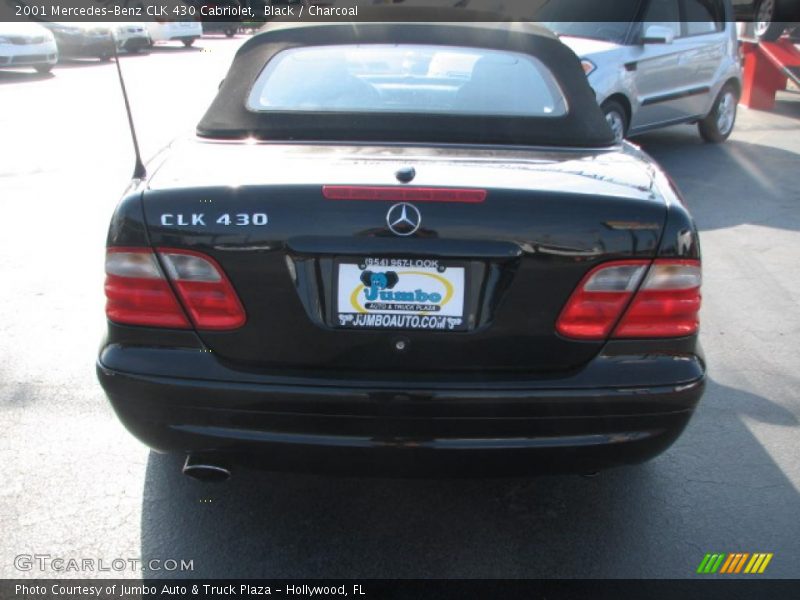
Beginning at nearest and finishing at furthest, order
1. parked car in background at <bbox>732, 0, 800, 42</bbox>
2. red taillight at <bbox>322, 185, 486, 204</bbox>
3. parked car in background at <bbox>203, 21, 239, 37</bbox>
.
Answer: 1. red taillight at <bbox>322, 185, 486, 204</bbox>
2. parked car in background at <bbox>732, 0, 800, 42</bbox>
3. parked car in background at <bbox>203, 21, 239, 37</bbox>

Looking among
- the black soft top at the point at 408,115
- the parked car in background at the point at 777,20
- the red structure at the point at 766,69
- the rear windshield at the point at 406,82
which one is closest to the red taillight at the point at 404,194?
the black soft top at the point at 408,115

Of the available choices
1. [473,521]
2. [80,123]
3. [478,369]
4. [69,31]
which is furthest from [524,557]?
[69,31]

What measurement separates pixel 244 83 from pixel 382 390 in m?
1.55

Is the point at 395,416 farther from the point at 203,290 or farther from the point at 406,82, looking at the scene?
the point at 406,82

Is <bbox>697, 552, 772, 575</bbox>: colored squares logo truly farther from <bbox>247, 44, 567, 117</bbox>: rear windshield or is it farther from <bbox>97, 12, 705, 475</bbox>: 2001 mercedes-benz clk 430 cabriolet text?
<bbox>247, 44, 567, 117</bbox>: rear windshield

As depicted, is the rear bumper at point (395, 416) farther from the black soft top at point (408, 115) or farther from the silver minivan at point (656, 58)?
the silver minivan at point (656, 58)

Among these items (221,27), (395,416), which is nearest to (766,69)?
(395,416)

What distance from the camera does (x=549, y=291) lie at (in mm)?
2498

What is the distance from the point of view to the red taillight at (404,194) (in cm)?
244

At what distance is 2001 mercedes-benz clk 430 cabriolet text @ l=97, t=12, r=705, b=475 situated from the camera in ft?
8.04

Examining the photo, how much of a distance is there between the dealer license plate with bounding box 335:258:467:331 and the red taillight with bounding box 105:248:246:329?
1.06 feet

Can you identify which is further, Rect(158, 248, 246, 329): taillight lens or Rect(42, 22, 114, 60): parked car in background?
Rect(42, 22, 114, 60): parked car in background

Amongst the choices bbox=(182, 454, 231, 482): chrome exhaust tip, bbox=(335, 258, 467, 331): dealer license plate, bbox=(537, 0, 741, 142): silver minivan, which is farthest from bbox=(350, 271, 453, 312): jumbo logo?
bbox=(537, 0, 741, 142): silver minivan

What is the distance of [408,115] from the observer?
319 cm
